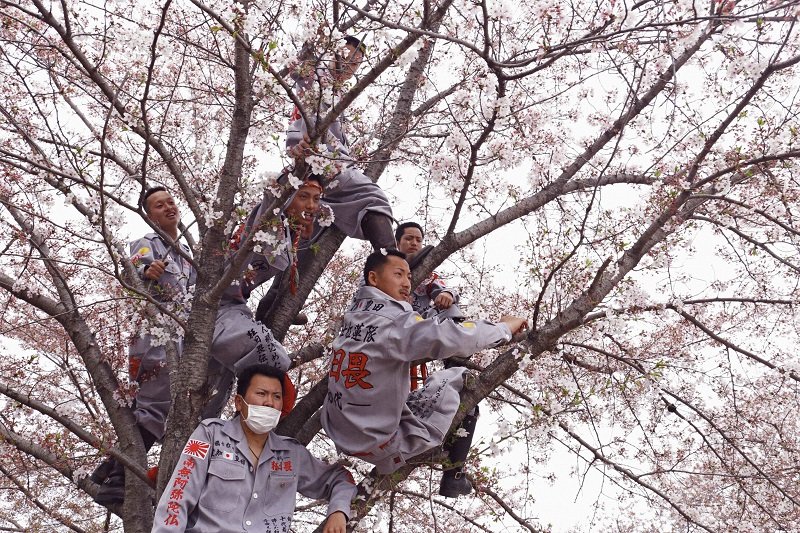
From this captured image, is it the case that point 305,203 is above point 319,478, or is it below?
above

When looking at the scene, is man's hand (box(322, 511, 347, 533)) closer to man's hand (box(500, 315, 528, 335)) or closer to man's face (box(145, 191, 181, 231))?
man's hand (box(500, 315, 528, 335))

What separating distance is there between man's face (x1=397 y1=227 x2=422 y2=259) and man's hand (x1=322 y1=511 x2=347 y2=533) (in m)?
1.96

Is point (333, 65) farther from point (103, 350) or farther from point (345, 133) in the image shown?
point (103, 350)

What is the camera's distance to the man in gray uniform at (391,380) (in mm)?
3338

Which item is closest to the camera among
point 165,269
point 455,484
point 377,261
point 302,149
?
point 302,149

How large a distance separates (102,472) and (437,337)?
2.46 meters

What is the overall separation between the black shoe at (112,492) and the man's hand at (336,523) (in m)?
1.54

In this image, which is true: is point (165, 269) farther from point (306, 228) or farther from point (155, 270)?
point (306, 228)

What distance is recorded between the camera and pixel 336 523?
3.38m

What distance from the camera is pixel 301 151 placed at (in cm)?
338

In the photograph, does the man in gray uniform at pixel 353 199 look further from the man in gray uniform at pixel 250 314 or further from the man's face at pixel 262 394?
the man's face at pixel 262 394

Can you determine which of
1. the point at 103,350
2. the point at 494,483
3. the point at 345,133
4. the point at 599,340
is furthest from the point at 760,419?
the point at 103,350

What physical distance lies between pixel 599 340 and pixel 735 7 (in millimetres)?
2351

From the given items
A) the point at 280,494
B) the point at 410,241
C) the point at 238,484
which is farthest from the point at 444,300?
the point at 238,484
